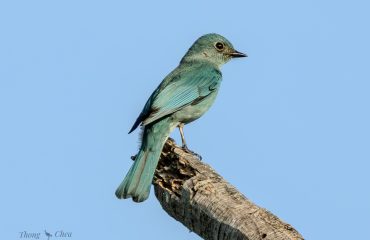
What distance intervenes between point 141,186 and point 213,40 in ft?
16.8

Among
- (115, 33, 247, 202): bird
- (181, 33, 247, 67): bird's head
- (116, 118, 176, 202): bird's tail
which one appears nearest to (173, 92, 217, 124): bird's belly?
(115, 33, 247, 202): bird

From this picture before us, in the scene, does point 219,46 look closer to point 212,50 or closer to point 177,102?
point 212,50

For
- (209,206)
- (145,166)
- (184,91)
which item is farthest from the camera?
(184,91)

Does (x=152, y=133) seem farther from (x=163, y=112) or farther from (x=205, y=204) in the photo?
(x=205, y=204)

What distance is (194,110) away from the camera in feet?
37.0

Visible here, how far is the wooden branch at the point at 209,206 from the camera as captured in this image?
629 cm

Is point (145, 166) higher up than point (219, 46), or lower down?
lower down

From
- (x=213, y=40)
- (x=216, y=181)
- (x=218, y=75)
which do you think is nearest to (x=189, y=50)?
(x=213, y=40)

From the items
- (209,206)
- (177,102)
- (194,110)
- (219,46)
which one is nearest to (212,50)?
(219,46)

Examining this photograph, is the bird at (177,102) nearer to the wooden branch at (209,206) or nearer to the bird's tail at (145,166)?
the bird's tail at (145,166)

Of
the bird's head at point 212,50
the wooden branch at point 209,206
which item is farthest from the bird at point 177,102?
the wooden branch at point 209,206

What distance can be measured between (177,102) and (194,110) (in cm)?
55

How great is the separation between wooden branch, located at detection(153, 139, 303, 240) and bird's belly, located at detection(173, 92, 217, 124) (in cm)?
233

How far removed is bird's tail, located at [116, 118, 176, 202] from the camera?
8883 mm
